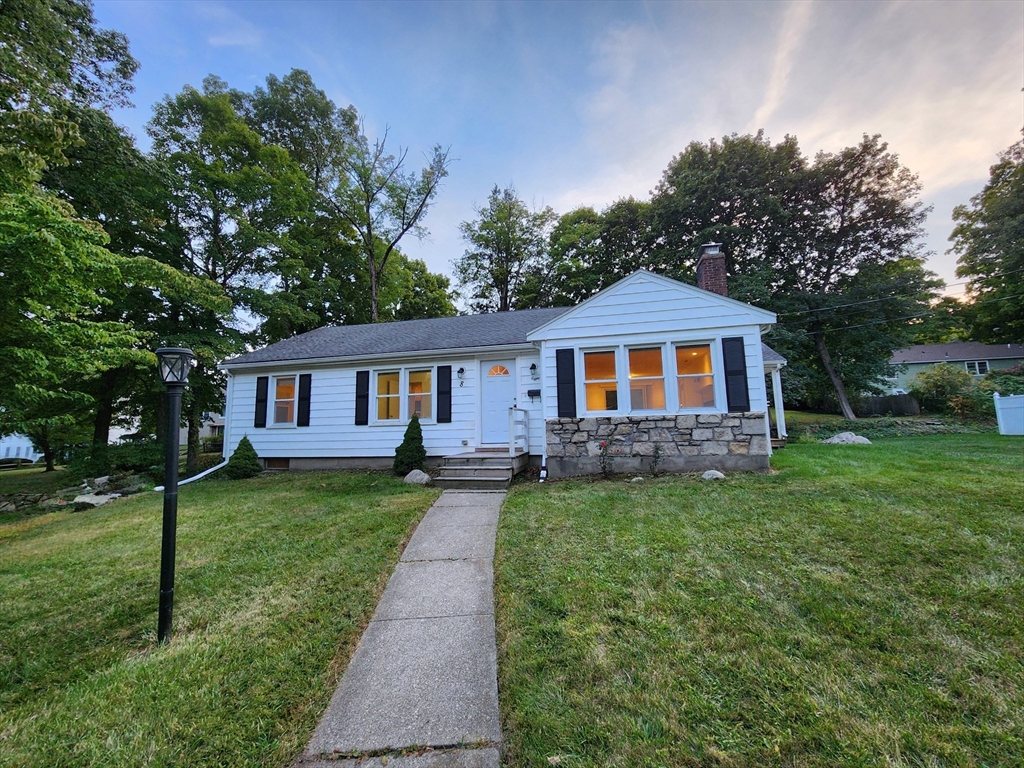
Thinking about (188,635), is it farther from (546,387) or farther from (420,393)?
(420,393)

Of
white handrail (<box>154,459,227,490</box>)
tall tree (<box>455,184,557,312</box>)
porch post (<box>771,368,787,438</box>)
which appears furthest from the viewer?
tall tree (<box>455,184,557,312</box>)

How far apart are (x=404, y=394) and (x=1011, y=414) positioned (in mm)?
17045

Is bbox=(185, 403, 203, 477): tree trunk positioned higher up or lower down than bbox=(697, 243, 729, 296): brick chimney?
lower down

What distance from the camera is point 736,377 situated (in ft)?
23.9

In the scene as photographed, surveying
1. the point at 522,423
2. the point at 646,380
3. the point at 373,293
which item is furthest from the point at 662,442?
the point at 373,293

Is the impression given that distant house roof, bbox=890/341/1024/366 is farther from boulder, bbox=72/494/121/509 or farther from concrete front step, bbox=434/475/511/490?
boulder, bbox=72/494/121/509

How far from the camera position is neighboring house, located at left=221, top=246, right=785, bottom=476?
289 inches

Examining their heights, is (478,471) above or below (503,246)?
below

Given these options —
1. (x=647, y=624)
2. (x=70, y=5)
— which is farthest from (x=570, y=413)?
(x=70, y=5)

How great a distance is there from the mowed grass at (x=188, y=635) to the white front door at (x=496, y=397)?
379cm

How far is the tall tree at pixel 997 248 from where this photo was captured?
17.4 metres

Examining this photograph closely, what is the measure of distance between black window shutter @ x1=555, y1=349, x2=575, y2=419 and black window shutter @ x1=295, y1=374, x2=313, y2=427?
21.7 feet

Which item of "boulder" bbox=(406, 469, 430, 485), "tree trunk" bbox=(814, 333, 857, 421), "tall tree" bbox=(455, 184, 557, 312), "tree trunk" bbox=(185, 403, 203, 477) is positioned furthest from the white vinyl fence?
"tree trunk" bbox=(185, 403, 203, 477)

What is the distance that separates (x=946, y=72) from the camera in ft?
27.7
